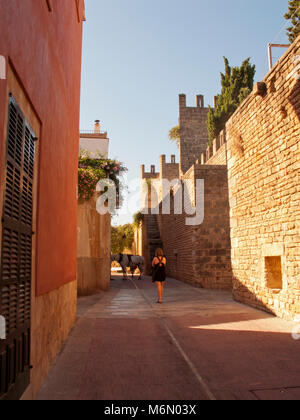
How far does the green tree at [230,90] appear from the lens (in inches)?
1040

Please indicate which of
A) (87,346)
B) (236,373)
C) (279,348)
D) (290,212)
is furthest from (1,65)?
(290,212)

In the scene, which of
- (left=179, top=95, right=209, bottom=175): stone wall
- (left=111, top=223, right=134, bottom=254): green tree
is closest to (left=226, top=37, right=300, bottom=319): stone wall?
(left=179, top=95, right=209, bottom=175): stone wall

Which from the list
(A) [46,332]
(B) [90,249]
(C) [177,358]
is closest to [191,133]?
(B) [90,249]

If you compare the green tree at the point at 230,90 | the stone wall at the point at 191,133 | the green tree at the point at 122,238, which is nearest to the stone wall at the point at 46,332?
the green tree at the point at 230,90

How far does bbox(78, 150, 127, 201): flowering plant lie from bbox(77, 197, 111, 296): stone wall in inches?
15.5

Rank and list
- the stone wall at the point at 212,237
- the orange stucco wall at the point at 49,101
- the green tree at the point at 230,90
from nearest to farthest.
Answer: the orange stucco wall at the point at 49,101 → the stone wall at the point at 212,237 → the green tree at the point at 230,90

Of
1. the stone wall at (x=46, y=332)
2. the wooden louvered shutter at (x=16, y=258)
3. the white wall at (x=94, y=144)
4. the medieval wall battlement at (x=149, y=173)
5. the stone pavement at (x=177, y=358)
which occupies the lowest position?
the stone pavement at (x=177, y=358)

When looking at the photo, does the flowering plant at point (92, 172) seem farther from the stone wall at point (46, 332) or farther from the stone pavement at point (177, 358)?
the stone wall at point (46, 332)

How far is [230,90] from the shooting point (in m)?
26.7

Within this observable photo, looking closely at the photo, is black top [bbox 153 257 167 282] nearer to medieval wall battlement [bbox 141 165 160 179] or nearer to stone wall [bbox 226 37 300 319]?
stone wall [bbox 226 37 300 319]

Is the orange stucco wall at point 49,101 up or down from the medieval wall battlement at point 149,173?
down

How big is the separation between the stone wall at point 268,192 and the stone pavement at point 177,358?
81cm

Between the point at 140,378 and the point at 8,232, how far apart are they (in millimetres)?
2182

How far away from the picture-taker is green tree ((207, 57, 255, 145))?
2641cm
